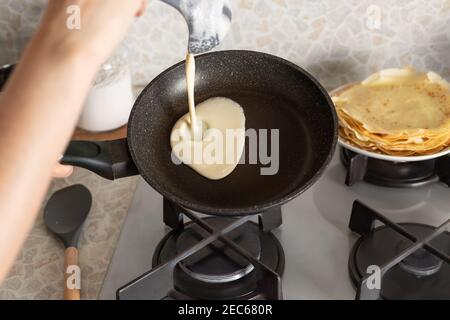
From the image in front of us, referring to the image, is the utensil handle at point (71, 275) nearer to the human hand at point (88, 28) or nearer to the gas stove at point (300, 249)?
the gas stove at point (300, 249)

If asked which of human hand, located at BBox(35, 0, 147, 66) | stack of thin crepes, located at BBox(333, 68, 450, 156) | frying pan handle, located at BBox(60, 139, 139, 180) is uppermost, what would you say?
human hand, located at BBox(35, 0, 147, 66)

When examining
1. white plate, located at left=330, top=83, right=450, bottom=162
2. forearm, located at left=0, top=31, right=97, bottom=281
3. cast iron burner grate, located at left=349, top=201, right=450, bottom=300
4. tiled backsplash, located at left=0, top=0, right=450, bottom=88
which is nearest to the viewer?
forearm, located at left=0, top=31, right=97, bottom=281

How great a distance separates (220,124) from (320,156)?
16 cm

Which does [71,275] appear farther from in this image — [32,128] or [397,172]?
[397,172]

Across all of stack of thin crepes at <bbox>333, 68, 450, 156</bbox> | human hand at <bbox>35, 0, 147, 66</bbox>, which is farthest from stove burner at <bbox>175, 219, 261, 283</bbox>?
human hand at <bbox>35, 0, 147, 66</bbox>

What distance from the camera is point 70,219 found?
89 centimetres

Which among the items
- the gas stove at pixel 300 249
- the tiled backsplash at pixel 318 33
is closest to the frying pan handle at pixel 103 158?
the gas stove at pixel 300 249

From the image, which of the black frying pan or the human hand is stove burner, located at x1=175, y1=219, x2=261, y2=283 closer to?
the black frying pan

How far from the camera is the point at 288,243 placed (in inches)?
33.4

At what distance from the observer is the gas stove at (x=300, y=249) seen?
0.77 metres

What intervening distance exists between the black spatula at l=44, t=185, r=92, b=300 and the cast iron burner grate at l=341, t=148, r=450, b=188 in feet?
1.29

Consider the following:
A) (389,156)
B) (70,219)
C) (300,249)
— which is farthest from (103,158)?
(389,156)

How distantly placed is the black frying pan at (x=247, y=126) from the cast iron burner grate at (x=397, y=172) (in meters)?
0.08

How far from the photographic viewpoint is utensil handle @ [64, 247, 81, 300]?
788 mm
